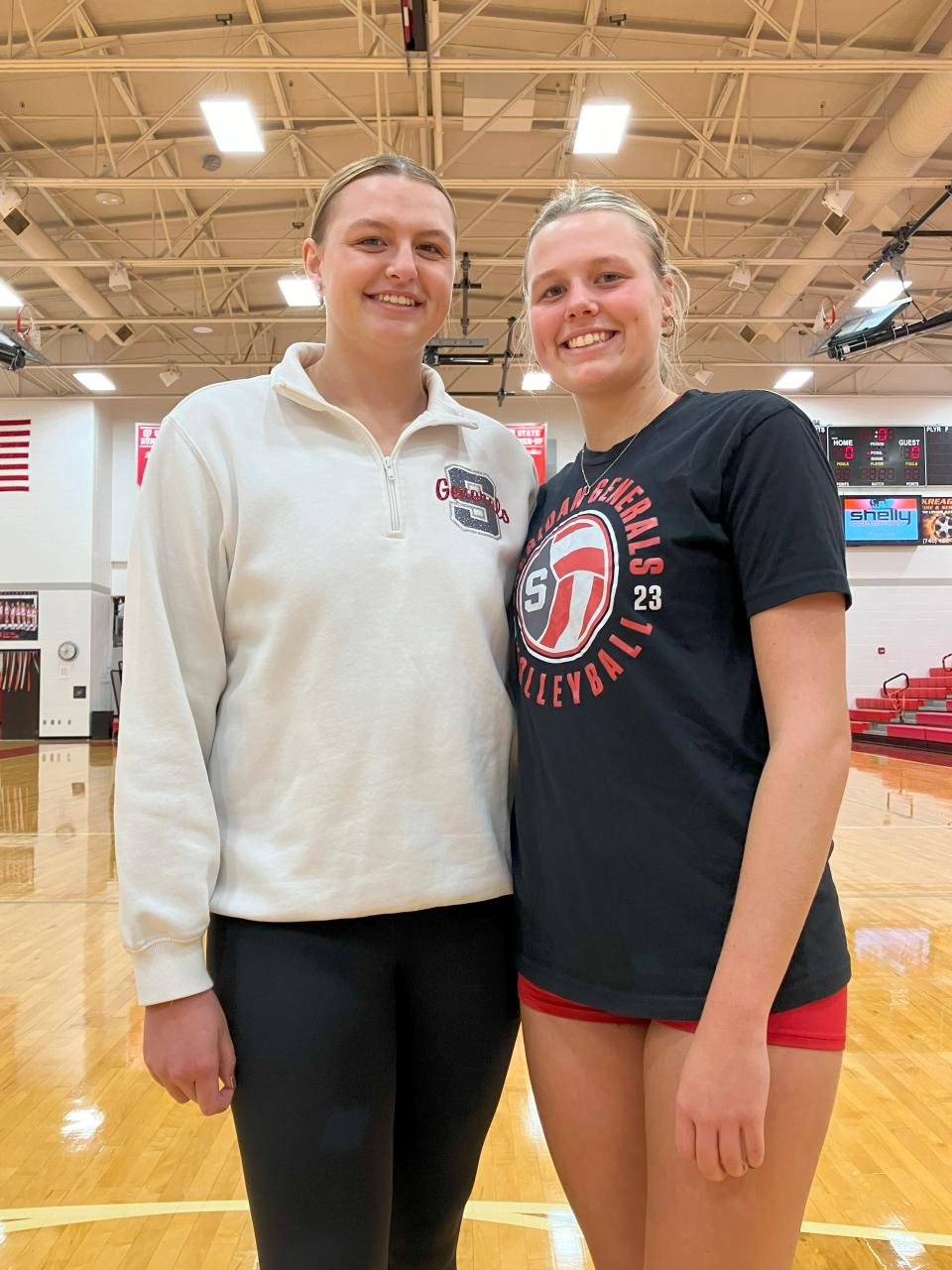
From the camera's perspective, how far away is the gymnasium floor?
6.24ft

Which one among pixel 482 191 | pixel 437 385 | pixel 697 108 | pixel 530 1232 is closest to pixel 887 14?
pixel 697 108

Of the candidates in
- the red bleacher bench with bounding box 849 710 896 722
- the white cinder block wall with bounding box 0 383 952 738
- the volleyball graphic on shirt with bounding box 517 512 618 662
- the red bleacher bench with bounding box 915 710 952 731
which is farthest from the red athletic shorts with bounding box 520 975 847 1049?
the white cinder block wall with bounding box 0 383 952 738

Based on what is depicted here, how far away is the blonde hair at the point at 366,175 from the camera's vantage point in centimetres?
127

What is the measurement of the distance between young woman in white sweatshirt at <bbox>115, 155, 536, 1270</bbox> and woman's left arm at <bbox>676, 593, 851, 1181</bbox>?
31cm

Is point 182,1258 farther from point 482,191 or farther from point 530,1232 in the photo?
point 482,191

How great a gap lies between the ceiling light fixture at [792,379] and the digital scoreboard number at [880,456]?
3.64 feet

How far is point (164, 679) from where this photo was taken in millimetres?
1104

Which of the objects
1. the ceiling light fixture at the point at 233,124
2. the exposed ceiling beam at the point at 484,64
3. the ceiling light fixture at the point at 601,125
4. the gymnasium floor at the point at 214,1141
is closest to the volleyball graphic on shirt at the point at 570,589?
the gymnasium floor at the point at 214,1141

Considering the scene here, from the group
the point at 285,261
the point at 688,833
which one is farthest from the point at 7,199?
the point at 688,833

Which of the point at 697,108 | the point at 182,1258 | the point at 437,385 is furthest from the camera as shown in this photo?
the point at 697,108

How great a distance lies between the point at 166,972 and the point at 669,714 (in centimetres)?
62

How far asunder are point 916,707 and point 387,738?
14.8 metres

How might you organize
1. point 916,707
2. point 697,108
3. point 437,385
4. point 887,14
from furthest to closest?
point 916,707 → point 697,108 → point 887,14 → point 437,385

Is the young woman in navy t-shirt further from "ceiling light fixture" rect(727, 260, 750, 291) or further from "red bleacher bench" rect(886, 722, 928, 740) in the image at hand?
"red bleacher bench" rect(886, 722, 928, 740)
